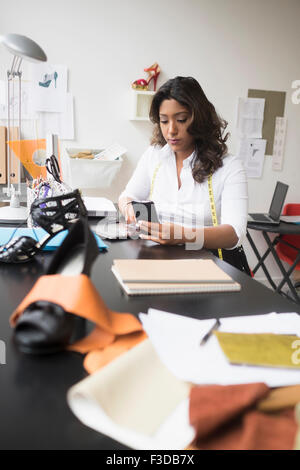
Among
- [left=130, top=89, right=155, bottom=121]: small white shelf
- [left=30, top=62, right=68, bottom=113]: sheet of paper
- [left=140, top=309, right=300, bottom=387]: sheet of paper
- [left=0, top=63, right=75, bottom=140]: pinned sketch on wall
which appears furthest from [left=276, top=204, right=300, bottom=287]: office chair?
[left=140, top=309, right=300, bottom=387]: sheet of paper

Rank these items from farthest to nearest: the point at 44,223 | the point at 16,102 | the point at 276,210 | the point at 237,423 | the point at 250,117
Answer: the point at 250,117
the point at 276,210
the point at 16,102
the point at 44,223
the point at 237,423

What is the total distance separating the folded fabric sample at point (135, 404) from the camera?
40 centimetres

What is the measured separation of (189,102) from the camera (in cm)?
165

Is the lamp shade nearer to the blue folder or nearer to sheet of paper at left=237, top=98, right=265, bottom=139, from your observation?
the blue folder

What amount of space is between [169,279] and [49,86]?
2399 mm

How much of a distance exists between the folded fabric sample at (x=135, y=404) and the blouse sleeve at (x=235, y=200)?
1.07 m

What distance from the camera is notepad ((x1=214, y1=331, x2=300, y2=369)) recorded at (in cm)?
52

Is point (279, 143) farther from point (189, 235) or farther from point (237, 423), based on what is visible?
point (237, 423)

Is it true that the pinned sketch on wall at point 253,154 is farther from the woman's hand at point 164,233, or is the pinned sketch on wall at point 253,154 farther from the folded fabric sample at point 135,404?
the folded fabric sample at point 135,404

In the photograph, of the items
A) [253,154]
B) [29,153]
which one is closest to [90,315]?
[29,153]

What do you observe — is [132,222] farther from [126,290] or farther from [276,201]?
[276,201]

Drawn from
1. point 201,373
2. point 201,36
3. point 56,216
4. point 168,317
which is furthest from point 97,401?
point 201,36

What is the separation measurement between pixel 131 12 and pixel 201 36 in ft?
1.82

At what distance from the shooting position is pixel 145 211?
5.06 feet
